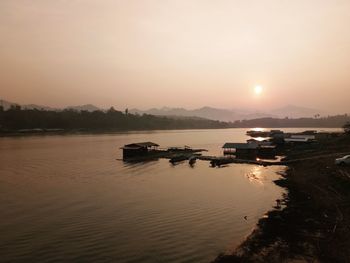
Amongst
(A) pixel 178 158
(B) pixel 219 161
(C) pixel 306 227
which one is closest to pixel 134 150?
(A) pixel 178 158

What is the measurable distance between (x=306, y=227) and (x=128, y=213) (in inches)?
722

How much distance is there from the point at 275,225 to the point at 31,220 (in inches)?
957

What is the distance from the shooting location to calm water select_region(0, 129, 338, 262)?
26141mm

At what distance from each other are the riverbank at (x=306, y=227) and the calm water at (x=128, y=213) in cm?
182

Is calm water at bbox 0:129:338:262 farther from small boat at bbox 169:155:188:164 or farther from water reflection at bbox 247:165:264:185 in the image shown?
small boat at bbox 169:155:188:164

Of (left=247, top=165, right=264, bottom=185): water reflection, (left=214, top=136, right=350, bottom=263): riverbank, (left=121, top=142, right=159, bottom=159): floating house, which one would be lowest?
(left=247, top=165, right=264, bottom=185): water reflection

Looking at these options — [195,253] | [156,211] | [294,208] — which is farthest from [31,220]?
[294,208]

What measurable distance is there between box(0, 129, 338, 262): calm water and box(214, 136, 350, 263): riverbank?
1818 millimetres

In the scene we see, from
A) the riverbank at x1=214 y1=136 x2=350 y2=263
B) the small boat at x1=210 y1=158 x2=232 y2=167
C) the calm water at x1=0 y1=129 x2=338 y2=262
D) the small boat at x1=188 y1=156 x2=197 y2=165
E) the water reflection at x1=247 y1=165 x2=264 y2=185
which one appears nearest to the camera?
the riverbank at x1=214 y1=136 x2=350 y2=263

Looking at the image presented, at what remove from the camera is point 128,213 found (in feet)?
122

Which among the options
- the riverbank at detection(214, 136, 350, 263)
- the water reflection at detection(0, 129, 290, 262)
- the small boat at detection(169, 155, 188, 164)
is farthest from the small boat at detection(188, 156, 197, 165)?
the riverbank at detection(214, 136, 350, 263)

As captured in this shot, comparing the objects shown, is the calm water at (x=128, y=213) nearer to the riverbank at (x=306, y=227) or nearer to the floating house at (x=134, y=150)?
the riverbank at (x=306, y=227)

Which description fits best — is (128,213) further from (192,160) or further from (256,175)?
(192,160)

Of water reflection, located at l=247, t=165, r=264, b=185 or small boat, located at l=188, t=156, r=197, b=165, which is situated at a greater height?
small boat, located at l=188, t=156, r=197, b=165
